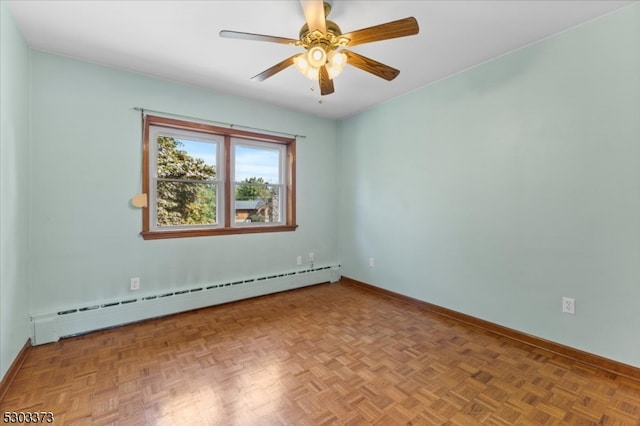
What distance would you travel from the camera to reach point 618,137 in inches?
76.5

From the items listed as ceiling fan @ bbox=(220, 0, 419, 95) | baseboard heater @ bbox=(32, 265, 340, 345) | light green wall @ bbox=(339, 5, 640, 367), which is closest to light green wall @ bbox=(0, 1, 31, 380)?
baseboard heater @ bbox=(32, 265, 340, 345)

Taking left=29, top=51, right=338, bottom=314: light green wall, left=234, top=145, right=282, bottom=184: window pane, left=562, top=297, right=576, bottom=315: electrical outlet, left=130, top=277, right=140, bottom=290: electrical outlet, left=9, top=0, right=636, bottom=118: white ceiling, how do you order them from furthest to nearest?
1. left=234, top=145, right=282, bottom=184: window pane
2. left=130, top=277, right=140, bottom=290: electrical outlet
3. left=29, top=51, right=338, bottom=314: light green wall
4. left=562, top=297, right=576, bottom=315: electrical outlet
5. left=9, top=0, right=636, bottom=118: white ceiling

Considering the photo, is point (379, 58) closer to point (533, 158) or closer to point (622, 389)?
point (533, 158)

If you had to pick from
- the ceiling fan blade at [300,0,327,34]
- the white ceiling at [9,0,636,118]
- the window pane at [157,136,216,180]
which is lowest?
the window pane at [157,136,216,180]

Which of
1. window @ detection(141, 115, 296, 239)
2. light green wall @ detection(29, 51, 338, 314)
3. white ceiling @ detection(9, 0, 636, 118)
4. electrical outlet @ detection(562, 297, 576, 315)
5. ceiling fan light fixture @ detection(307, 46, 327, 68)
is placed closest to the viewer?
ceiling fan light fixture @ detection(307, 46, 327, 68)

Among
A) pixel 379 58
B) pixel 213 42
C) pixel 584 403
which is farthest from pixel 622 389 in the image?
pixel 213 42

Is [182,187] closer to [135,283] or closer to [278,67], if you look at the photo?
[135,283]

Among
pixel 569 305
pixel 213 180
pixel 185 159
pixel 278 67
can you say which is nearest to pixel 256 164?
pixel 213 180

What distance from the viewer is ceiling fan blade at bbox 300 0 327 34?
60.0 inches

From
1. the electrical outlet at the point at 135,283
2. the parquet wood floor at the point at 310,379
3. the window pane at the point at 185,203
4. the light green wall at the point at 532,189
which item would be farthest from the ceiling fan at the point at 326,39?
the electrical outlet at the point at 135,283

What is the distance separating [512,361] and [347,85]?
292 cm

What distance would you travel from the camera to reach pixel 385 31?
1.62 meters

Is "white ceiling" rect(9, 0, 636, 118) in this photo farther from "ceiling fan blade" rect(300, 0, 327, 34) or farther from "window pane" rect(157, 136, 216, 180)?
"window pane" rect(157, 136, 216, 180)

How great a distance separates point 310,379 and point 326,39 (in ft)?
7.21
